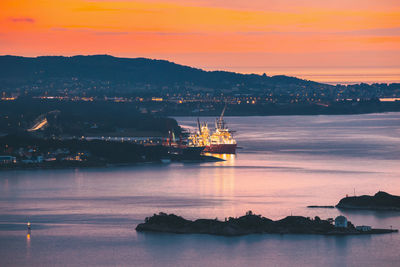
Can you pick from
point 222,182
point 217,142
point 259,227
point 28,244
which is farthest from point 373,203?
point 217,142

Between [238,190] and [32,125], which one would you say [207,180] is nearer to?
[238,190]

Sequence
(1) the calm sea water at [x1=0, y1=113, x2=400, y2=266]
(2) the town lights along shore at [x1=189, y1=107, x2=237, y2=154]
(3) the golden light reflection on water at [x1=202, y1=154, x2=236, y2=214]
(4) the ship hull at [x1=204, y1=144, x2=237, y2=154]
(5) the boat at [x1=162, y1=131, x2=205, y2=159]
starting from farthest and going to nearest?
1. (2) the town lights along shore at [x1=189, y1=107, x2=237, y2=154]
2. (4) the ship hull at [x1=204, y1=144, x2=237, y2=154]
3. (5) the boat at [x1=162, y1=131, x2=205, y2=159]
4. (3) the golden light reflection on water at [x1=202, y1=154, x2=236, y2=214]
5. (1) the calm sea water at [x1=0, y1=113, x2=400, y2=266]

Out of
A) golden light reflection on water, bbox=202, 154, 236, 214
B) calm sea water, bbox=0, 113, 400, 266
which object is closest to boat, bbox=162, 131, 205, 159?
calm sea water, bbox=0, 113, 400, 266

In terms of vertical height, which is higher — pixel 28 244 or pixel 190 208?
pixel 190 208

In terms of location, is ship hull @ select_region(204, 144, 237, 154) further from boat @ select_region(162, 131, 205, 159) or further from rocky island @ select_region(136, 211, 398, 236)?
rocky island @ select_region(136, 211, 398, 236)

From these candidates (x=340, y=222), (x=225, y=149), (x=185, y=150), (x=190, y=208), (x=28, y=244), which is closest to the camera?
(x=28, y=244)

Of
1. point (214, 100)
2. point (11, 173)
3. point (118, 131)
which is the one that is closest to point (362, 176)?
point (11, 173)

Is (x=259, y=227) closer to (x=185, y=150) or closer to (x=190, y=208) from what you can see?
(x=190, y=208)
